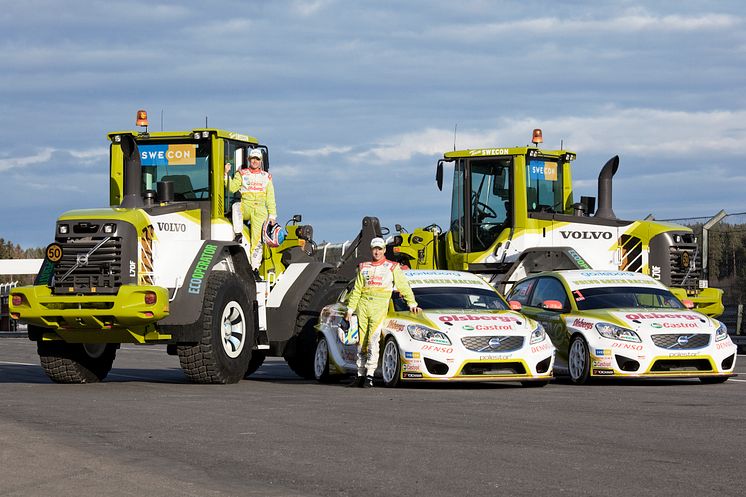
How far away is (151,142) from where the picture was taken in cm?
2025

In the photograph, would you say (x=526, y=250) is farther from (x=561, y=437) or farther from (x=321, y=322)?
(x=561, y=437)

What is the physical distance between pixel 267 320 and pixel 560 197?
756 centimetres

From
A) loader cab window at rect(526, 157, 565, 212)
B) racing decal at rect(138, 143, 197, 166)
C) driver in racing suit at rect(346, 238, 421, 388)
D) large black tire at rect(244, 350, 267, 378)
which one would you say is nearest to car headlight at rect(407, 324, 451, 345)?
driver in racing suit at rect(346, 238, 421, 388)

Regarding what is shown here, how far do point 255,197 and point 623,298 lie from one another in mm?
5254

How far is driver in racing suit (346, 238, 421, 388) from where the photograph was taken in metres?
18.0

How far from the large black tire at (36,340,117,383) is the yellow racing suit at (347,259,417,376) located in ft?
12.3

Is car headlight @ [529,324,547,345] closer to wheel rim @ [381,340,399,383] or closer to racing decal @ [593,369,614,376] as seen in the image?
racing decal @ [593,369,614,376]

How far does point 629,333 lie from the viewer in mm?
18141

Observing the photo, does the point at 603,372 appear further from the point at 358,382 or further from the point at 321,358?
the point at 321,358

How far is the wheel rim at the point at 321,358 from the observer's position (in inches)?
771

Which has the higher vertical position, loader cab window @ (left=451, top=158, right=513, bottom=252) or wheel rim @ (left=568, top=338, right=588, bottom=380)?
loader cab window @ (left=451, top=158, right=513, bottom=252)

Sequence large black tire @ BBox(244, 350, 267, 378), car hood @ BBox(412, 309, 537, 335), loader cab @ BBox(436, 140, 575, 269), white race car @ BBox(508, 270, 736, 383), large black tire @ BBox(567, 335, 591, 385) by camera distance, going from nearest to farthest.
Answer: car hood @ BBox(412, 309, 537, 335)
white race car @ BBox(508, 270, 736, 383)
large black tire @ BBox(567, 335, 591, 385)
large black tire @ BBox(244, 350, 267, 378)
loader cab @ BBox(436, 140, 575, 269)

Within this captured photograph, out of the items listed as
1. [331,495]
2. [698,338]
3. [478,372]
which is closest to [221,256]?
[478,372]

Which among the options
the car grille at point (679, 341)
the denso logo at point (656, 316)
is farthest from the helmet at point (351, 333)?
the car grille at point (679, 341)
